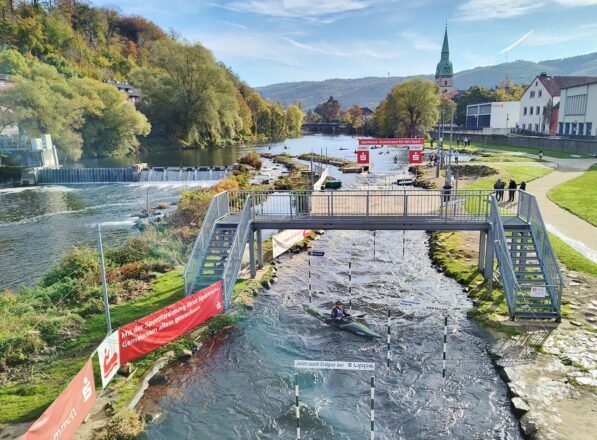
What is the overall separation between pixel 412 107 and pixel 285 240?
90.2 m

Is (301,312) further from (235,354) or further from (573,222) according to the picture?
(573,222)

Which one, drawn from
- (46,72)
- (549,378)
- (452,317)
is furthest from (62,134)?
(549,378)

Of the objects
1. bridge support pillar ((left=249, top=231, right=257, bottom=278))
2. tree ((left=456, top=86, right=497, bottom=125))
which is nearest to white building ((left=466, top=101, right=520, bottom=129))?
tree ((left=456, top=86, right=497, bottom=125))

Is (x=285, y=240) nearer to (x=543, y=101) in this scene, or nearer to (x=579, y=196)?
(x=579, y=196)

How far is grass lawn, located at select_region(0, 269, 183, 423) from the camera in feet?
44.0

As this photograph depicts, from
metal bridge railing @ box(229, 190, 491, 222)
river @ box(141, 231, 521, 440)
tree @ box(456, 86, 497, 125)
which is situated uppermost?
tree @ box(456, 86, 497, 125)

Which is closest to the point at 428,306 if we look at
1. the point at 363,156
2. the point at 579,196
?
the point at 579,196

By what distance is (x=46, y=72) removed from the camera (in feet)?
245

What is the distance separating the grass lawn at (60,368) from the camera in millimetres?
13406

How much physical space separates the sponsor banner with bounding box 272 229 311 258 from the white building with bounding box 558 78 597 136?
208 ft

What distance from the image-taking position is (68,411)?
11.5m

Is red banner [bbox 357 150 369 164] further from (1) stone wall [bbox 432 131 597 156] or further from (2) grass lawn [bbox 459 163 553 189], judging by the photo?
(1) stone wall [bbox 432 131 597 156]

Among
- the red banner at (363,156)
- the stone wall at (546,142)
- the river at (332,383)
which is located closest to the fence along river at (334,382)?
the river at (332,383)

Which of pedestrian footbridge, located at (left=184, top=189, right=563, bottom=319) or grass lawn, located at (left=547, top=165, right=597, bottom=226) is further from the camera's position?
grass lawn, located at (left=547, top=165, right=597, bottom=226)
